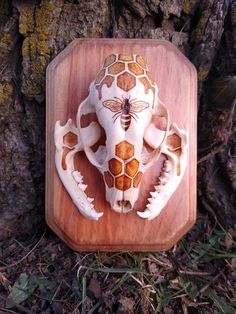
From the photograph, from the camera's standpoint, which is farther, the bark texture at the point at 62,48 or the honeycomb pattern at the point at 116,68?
the bark texture at the point at 62,48

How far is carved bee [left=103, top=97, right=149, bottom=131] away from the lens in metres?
0.90

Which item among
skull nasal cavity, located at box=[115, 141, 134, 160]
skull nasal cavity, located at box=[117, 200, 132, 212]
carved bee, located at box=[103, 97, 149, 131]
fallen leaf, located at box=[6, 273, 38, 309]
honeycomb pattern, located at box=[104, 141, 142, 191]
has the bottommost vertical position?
fallen leaf, located at box=[6, 273, 38, 309]

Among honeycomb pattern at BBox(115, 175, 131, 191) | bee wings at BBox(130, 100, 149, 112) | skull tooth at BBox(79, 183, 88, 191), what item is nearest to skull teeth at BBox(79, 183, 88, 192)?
skull tooth at BBox(79, 183, 88, 191)

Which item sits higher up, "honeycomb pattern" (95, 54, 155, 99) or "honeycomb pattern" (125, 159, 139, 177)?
"honeycomb pattern" (95, 54, 155, 99)

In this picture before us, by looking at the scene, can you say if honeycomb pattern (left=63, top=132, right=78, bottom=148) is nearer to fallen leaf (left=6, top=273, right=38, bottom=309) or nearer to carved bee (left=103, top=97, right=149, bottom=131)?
carved bee (left=103, top=97, right=149, bottom=131)

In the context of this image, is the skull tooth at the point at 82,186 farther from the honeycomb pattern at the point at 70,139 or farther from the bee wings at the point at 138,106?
the bee wings at the point at 138,106

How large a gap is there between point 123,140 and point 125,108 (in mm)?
64

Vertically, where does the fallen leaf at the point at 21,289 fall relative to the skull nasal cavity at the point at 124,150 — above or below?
below

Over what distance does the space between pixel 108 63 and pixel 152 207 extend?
32 cm

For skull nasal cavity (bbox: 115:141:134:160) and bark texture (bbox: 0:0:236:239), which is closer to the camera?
skull nasal cavity (bbox: 115:141:134:160)

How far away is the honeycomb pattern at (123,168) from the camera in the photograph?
90 cm

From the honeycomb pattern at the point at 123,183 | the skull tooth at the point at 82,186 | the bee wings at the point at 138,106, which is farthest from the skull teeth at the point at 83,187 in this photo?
the bee wings at the point at 138,106

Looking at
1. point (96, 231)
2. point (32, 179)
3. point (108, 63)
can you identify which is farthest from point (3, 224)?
point (108, 63)

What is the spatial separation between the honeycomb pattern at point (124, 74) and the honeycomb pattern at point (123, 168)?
4.6 inches
